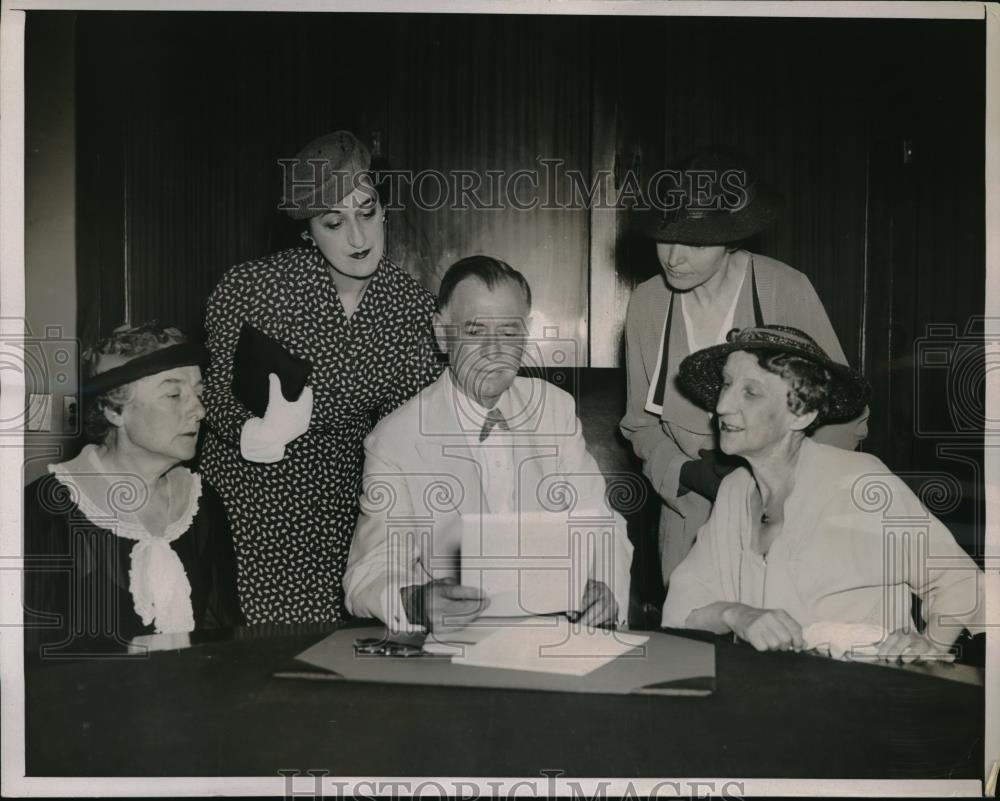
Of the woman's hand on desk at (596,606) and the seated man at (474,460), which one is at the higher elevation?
the seated man at (474,460)

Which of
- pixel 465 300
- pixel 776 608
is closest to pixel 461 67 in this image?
pixel 465 300

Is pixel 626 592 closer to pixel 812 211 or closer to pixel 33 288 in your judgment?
→ pixel 812 211

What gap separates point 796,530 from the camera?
239 centimetres

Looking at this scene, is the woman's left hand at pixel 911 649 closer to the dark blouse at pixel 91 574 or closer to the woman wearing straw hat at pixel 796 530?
the woman wearing straw hat at pixel 796 530

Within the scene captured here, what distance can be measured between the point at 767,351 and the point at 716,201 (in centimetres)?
42

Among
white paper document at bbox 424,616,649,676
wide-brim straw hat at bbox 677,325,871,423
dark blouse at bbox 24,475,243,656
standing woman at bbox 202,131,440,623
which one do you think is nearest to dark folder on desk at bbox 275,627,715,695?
white paper document at bbox 424,616,649,676

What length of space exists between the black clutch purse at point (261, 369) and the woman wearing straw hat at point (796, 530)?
1.02 meters

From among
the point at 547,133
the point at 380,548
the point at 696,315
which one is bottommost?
the point at 380,548

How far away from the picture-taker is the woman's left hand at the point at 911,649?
2.38m

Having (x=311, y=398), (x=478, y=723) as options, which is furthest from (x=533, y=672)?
(x=311, y=398)

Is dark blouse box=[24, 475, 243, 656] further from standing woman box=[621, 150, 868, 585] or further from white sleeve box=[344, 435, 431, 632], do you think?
standing woman box=[621, 150, 868, 585]

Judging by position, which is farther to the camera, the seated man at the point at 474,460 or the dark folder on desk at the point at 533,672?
the seated man at the point at 474,460

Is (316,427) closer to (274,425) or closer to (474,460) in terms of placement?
(274,425)

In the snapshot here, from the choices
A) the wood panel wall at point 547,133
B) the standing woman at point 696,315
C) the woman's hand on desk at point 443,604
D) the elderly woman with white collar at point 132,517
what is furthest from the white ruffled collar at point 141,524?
the standing woman at point 696,315
